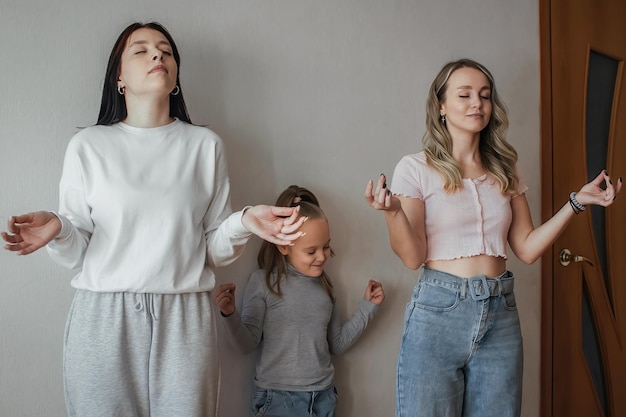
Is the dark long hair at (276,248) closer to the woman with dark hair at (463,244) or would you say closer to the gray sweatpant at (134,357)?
the woman with dark hair at (463,244)

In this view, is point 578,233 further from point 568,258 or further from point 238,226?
point 238,226

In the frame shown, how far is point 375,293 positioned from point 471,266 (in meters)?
0.52

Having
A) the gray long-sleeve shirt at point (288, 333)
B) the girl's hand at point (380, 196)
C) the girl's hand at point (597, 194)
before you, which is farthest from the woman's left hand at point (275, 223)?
the girl's hand at point (597, 194)

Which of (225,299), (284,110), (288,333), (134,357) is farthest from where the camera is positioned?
(284,110)

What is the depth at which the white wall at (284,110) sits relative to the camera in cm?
182

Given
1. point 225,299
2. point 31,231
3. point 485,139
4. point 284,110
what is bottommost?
point 225,299

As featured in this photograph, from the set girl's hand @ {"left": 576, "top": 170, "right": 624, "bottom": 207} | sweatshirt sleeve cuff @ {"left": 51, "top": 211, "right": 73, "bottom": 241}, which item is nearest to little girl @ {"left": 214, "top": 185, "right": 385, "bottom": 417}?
sweatshirt sleeve cuff @ {"left": 51, "top": 211, "right": 73, "bottom": 241}

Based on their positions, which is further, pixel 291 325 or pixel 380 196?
pixel 291 325

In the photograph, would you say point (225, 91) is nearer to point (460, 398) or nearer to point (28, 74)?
point (28, 74)

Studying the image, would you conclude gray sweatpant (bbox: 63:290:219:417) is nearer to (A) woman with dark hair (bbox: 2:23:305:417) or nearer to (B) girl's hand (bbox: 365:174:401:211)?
(A) woman with dark hair (bbox: 2:23:305:417)

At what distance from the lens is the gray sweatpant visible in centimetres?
155

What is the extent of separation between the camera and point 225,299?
1945 millimetres

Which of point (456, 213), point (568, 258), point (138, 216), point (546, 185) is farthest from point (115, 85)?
point (568, 258)

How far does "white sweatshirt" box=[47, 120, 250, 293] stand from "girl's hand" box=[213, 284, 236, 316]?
8.9 inches
